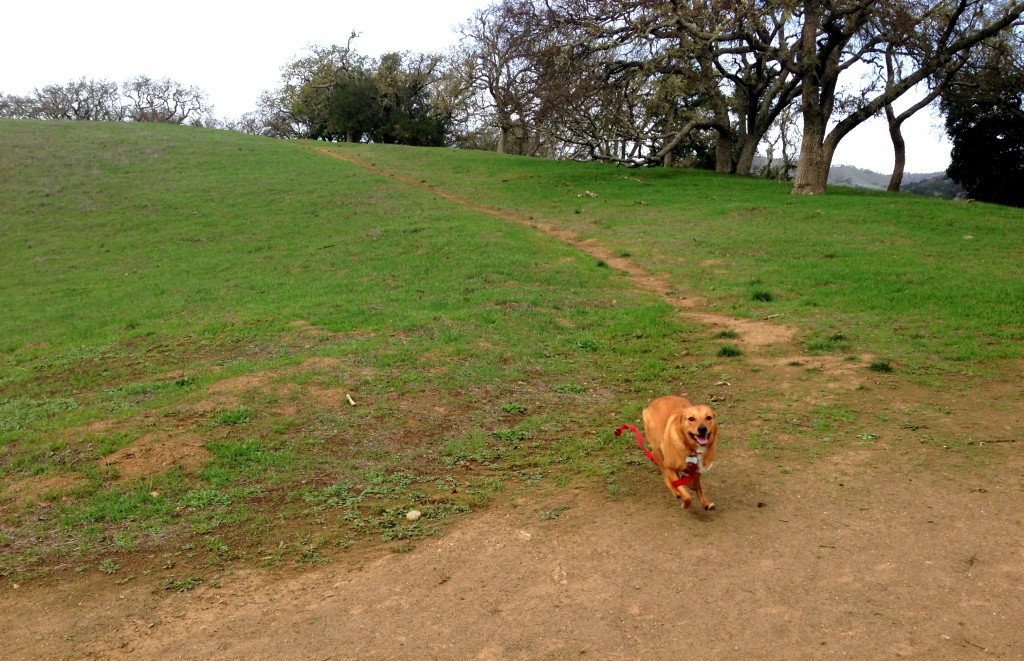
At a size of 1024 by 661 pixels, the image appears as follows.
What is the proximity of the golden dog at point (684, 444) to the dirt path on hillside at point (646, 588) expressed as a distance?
24 cm

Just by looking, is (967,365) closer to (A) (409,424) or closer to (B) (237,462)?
(A) (409,424)

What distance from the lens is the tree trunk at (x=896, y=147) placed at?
2689 centimetres

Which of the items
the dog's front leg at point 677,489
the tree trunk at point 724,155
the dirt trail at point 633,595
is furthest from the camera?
the tree trunk at point 724,155

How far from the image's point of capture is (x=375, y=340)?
31.7ft

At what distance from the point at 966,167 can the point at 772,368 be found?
28725 mm

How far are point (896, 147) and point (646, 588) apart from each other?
28510 mm

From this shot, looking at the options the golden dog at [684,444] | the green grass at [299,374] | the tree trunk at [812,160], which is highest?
the tree trunk at [812,160]

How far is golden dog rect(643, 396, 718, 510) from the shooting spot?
4879mm

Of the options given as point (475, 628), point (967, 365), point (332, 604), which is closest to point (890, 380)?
point (967, 365)

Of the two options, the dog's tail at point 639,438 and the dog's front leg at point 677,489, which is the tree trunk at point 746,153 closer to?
the dog's tail at point 639,438

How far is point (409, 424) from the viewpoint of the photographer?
7098 mm

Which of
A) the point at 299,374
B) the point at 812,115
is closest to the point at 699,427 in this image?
the point at 299,374

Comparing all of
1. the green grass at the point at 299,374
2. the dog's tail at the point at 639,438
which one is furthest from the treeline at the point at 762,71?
the dog's tail at the point at 639,438

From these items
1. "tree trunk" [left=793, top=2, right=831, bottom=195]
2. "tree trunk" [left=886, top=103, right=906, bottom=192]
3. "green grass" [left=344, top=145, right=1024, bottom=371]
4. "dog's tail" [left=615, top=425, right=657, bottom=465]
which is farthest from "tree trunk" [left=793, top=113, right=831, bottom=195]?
"dog's tail" [left=615, top=425, right=657, bottom=465]
